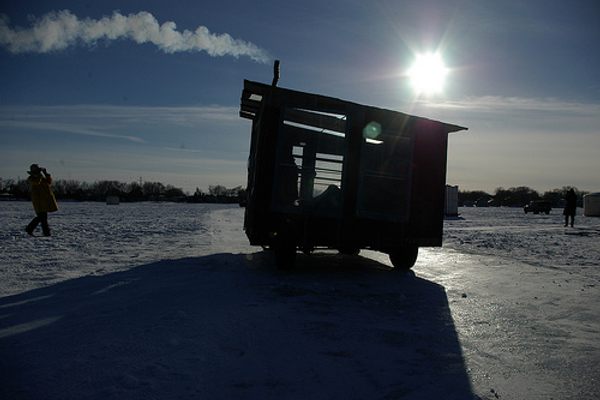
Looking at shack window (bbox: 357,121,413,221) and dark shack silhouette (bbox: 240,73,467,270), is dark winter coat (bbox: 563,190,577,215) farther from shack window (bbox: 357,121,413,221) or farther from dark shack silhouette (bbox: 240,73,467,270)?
shack window (bbox: 357,121,413,221)

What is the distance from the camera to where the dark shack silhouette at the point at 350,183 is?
7605 millimetres

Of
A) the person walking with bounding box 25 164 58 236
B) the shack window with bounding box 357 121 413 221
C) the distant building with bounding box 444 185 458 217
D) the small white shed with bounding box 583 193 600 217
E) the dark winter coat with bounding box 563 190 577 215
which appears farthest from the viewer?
the small white shed with bounding box 583 193 600 217

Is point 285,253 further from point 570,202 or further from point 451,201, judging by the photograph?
point 451,201

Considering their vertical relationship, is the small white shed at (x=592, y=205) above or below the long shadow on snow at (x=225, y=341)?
above

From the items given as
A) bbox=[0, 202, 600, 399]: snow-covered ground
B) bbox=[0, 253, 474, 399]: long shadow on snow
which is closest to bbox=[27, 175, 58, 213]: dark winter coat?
bbox=[0, 202, 600, 399]: snow-covered ground

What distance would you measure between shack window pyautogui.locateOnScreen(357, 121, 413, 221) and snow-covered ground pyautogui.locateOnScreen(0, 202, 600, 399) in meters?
1.26

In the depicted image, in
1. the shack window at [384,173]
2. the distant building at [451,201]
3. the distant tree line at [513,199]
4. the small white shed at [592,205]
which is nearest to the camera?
the shack window at [384,173]

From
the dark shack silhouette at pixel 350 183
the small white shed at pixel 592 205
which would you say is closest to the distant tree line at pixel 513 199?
the small white shed at pixel 592 205

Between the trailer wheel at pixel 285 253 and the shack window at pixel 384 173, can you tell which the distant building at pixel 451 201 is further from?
the trailer wheel at pixel 285 253

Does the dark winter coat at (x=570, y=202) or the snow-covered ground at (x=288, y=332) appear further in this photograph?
the dark winter coat at (x=570, y=202)

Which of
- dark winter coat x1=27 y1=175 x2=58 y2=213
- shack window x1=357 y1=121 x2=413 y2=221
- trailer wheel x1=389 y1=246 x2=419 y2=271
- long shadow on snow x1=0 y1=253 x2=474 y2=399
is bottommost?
long shadow on snow x1=0 y1=253 x2=474 y2=399

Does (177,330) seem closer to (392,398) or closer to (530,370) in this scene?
(392,398)

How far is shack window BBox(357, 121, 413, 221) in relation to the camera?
8.00 meters

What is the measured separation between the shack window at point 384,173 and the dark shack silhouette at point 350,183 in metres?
0.02
